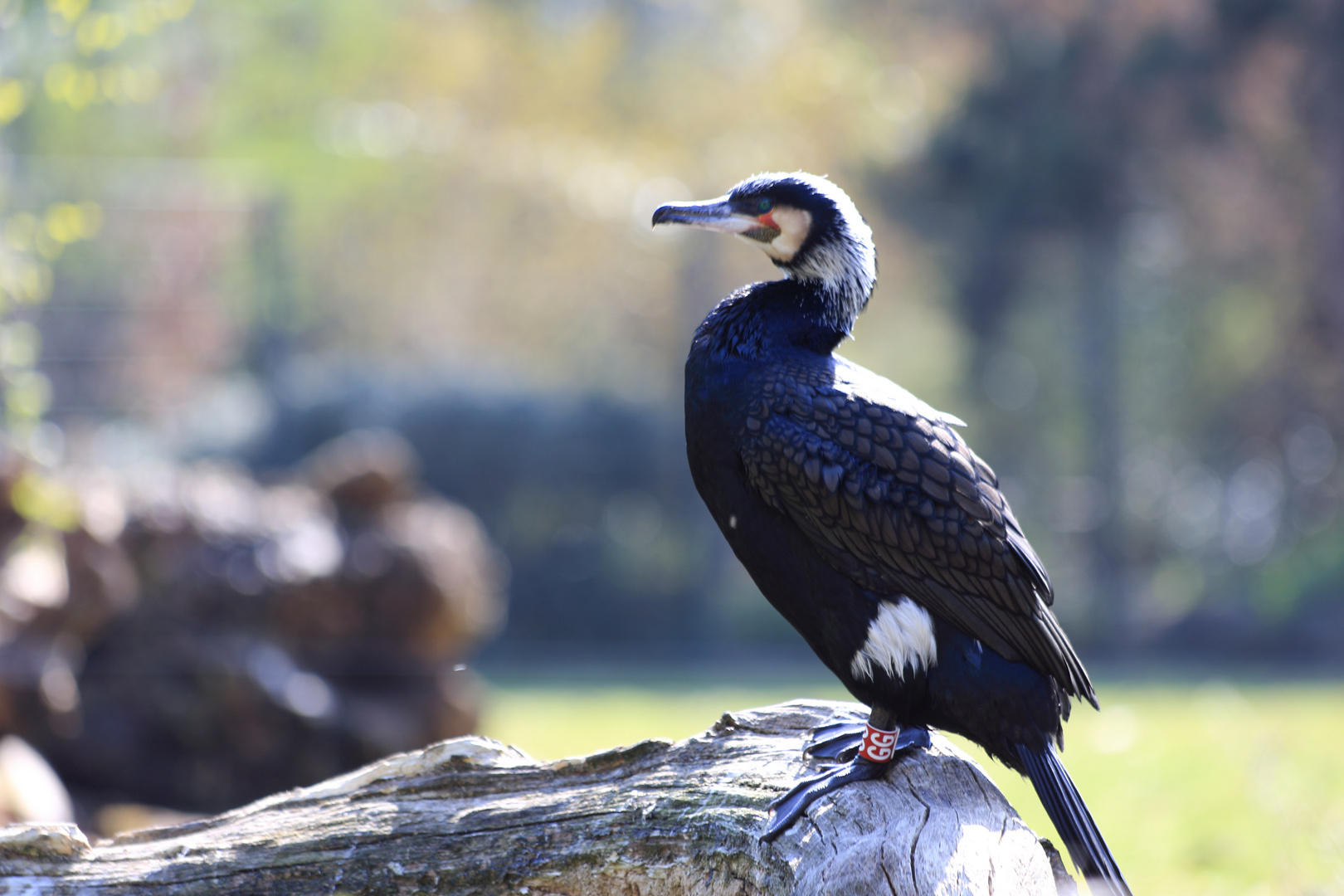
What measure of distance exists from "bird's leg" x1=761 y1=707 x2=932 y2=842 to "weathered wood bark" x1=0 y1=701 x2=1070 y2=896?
0.09 ft

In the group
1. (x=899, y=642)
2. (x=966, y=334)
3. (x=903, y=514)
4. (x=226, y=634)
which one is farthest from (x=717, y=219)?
(x=966, y=334)

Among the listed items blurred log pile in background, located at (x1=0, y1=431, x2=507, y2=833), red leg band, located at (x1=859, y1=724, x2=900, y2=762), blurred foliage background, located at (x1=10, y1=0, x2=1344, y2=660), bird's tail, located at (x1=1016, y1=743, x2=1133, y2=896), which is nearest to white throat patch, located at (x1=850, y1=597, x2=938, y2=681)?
red leg band, located at (x1=859, y1=724, x2=900, y2=762)

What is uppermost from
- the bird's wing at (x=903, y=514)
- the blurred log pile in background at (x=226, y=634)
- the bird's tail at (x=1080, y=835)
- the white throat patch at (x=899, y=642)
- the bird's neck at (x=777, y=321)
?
the blurred log pile in background at (x=226, y=634)

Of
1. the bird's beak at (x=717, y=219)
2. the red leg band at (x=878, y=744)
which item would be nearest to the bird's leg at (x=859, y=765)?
the red leg band at (x=878, y=744)

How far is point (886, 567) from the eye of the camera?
7.73 ft

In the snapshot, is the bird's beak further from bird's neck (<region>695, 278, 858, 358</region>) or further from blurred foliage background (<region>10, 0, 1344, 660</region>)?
blurred foliage background (<region>10, 0, 1344, 660</region>)

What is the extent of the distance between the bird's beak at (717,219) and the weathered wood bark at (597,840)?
112 centimetres

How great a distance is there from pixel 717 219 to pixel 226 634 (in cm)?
435

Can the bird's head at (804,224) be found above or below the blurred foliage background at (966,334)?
below

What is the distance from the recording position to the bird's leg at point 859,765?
7.32 feet

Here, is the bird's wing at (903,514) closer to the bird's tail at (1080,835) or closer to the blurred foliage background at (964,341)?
the bird's tail at (1080,835)

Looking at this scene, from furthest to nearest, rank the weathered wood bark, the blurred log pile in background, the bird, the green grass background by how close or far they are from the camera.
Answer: the blurred log pile in background → the green grass background → the bird → the weathered wood bark

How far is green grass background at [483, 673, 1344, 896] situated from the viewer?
4039 millimetres

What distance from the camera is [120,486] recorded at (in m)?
6.19
